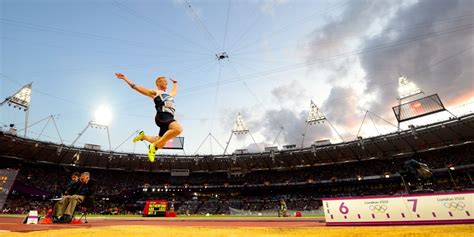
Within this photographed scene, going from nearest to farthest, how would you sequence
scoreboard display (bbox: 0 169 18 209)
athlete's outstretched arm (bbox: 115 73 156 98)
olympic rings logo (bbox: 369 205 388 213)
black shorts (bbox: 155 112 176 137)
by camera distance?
black shorts (bbox: 155 112 176 137) → athlete's outstretched arm (bbox: 115 73 156 98) → olympic rings logo (bbox: 369 205 388 213) → scoreboard display (bbox: 0 169 18 209)

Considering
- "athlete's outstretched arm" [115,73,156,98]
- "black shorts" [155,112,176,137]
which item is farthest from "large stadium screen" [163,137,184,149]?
"black shorts" [155,112,176,137]

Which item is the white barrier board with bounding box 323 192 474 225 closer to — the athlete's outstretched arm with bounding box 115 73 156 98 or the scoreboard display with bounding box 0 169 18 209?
the athlete's outstretched arm with bounding box 115 73 156 98

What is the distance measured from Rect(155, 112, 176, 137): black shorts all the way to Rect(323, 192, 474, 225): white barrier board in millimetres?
6493

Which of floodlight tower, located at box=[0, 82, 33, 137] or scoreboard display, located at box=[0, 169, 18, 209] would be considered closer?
scoreboard display, located at box=[0, 169, 18, 209]

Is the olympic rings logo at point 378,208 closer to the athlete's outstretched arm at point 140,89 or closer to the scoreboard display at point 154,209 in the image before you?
the athlete's outstretched arm at point 140,89

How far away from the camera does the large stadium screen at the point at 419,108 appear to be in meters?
34.3

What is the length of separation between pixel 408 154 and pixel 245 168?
100ft

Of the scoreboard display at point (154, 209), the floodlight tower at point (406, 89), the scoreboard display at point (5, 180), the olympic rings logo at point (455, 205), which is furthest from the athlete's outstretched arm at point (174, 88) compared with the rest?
the floodlight tower at point (406, 89)

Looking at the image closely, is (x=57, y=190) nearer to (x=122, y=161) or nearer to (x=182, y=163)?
(x=122, y=161)


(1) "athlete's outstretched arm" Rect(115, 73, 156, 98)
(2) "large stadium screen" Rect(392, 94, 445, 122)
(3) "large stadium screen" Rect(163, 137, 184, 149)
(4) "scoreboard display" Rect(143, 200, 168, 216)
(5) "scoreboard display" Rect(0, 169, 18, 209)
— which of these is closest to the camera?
(1) "athlete's outstretched arm" Rect(115, 73, 156, 98)

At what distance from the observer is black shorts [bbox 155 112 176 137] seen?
5.18 metres

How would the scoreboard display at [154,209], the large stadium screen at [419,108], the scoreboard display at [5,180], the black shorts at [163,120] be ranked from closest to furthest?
the black shorts at [163,120], the scoreboard display at [5,180], the scoreboard display at [154,209], the large stadium screen at [419,108]

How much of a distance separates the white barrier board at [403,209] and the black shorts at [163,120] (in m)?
6.49

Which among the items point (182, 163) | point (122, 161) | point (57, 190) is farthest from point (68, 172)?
point (182, 163)
